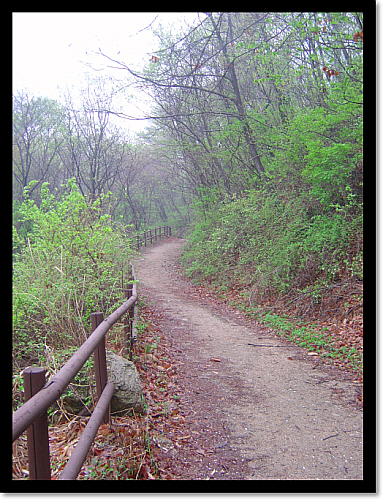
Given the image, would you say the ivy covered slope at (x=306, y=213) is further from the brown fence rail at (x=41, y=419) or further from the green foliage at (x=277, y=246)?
the brown fence rail at (x=41, y=419)

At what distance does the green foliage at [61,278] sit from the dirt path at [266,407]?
1.79 meters

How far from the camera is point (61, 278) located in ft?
17.0

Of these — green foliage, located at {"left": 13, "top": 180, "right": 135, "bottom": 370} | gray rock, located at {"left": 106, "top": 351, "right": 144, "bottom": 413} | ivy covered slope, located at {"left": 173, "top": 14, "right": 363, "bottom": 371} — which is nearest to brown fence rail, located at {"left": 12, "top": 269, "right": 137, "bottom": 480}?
gray rock, located at {"left": 106, "top": 351, "right": 144, "bottom": 413}

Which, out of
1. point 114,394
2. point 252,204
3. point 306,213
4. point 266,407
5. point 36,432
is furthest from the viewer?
point 252,204

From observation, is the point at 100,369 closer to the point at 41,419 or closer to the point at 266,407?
the point at 41,419

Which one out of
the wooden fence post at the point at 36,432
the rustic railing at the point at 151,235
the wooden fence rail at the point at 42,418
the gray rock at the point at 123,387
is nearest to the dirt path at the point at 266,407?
the gray rock at the point at 123,387

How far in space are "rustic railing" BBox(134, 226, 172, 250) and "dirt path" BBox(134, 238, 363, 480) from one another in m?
16.6

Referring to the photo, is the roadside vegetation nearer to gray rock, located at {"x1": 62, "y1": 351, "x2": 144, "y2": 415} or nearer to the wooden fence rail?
gray rock, located at {"x1": 62, "y1": 351, "x2": 144, "y2": 415}

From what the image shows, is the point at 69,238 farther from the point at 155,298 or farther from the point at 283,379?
the point at 155,298

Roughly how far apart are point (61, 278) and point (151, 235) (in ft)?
89.2

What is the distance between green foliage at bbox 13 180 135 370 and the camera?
16.4ft

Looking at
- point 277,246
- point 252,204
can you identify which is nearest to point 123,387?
point 277,246

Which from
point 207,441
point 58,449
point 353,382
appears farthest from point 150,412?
point 353,382
